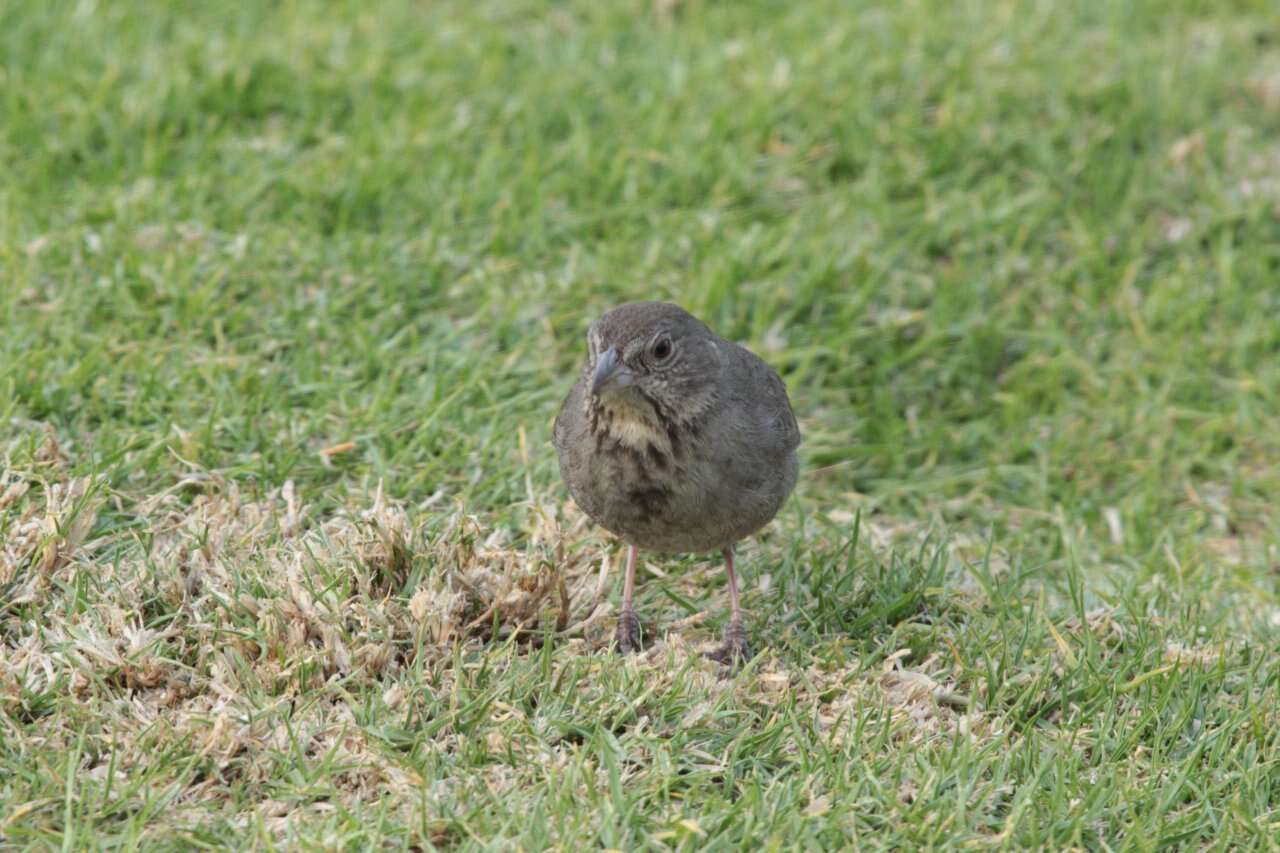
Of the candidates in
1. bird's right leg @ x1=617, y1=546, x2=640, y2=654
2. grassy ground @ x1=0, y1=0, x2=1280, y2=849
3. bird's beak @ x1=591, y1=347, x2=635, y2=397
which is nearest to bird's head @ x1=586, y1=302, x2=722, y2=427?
bird's beak @ x1=591, y1=347, x2=635, y2=397

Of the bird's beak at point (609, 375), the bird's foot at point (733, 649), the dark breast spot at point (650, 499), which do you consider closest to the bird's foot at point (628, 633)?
the bird's foot at point (733, 649)

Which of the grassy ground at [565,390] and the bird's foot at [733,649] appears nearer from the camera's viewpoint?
the grassy ground at [565,390]

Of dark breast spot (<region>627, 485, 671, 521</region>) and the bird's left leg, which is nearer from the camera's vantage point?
dark breast spot (<region>627, 485, 671, 521</region>)

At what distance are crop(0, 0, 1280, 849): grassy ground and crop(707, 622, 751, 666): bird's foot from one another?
108 millimetres

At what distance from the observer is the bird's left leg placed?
4520 millimetres

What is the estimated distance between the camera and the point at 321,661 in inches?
161

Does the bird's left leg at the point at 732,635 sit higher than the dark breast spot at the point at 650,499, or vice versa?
the dark breast spot at the point at 650,499

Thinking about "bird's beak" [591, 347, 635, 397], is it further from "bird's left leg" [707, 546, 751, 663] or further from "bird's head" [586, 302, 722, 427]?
"bird's left leg" [707, 546, 751, 663]

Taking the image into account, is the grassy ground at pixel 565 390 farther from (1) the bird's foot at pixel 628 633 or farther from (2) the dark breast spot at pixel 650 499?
(2) the dark breast spot at pixel 650 499

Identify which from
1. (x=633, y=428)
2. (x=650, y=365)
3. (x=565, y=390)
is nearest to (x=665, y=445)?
(x=633, y=428)

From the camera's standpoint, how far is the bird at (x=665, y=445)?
435 cm

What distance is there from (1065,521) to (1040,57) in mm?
3021

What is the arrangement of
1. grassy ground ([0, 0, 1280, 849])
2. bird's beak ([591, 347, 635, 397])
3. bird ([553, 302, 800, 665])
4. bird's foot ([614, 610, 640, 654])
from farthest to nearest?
bird's foot ([614, 610, 640, 654]) < bird ([553, 302, 800, 665]) < bird's beak ([591, 347, 635, 397]) < grassy ground ([0, 0, 1280, 849])

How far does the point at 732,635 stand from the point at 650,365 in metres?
0.85
